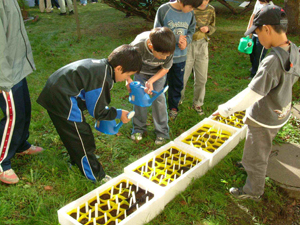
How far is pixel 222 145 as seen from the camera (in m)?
3.22

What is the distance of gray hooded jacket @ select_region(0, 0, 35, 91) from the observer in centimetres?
241

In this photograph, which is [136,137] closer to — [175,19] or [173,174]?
[173,174]

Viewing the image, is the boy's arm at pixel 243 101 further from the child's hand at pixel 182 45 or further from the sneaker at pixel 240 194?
the child's hand at pixel 182 45

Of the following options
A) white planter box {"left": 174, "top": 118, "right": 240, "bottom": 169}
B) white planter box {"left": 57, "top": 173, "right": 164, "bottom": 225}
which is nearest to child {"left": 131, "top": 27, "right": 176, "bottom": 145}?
white planter box {"left": 174, "top": 118, "right": 240, "bottom": 169}

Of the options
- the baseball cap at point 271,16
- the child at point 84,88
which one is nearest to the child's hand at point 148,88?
the child at point 84,88

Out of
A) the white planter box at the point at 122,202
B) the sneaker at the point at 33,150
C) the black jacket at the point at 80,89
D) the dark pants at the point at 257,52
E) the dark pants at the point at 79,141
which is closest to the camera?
the white planter box at the point at 122,202

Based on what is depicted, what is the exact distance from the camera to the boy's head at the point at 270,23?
207cm

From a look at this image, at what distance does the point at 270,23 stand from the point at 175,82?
1938mm

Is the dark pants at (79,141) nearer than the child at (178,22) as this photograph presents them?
Yes

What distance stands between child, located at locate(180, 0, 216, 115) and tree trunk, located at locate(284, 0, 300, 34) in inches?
235

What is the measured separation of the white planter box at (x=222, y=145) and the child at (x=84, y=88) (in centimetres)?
107

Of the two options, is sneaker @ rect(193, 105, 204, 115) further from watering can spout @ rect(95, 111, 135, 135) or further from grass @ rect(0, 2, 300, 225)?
watering can spout @ rect(95, 111, 135, 135)

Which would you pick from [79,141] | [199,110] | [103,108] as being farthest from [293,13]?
[79,141]

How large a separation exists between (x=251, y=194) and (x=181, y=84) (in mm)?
1835
